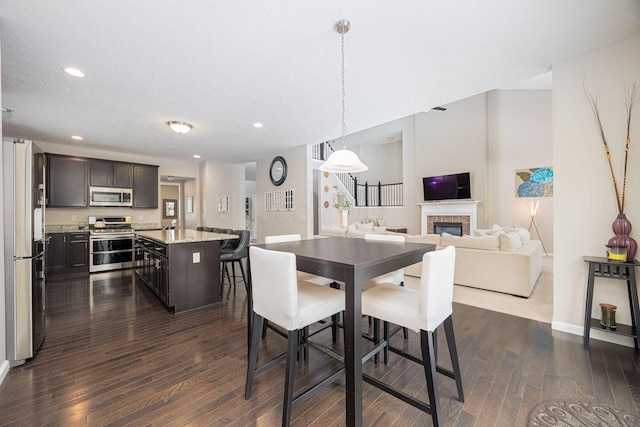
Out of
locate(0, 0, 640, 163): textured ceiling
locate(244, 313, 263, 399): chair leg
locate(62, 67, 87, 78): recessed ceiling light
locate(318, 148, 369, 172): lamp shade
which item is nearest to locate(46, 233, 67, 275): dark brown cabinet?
locate(0, 0, 640, 163): textured ceiling

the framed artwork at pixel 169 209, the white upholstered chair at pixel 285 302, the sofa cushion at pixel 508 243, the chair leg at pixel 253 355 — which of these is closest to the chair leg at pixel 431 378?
the white upholstered chair at pixel 285 302

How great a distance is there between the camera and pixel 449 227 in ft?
24.4

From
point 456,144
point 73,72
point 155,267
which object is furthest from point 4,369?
point 456,144

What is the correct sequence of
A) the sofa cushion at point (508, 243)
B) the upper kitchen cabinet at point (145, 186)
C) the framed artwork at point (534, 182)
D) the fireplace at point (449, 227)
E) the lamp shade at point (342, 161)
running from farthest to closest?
the fireplace at point (449, 227), the framed artwork at point (534, 182), the upper kitchen cabinet at point (145, 186), the sofa cushion at point (508, 243), the lamp shade at point (342, 161)

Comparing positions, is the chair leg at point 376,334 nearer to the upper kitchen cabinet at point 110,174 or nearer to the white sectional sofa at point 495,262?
the white sectional sofa at point 495,262

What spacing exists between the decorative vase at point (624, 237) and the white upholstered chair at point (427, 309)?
178 cm

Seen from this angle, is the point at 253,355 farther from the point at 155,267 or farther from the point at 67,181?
the point at 67,181

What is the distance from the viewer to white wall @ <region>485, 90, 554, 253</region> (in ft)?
21.3

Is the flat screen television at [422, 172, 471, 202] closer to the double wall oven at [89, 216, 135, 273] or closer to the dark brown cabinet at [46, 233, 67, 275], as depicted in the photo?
the double wall oven at [89, 216, 135, 273]

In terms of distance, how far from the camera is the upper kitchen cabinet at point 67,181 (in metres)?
5.10

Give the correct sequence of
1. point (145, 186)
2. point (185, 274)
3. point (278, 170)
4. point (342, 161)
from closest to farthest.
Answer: point (342, 161), point (185, 274), point (145, 186), point (278, 170)

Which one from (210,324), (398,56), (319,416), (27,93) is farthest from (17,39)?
(319,416)

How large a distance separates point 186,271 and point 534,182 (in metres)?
7.90

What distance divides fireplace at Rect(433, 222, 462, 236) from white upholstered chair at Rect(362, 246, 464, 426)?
6316 millimetres
